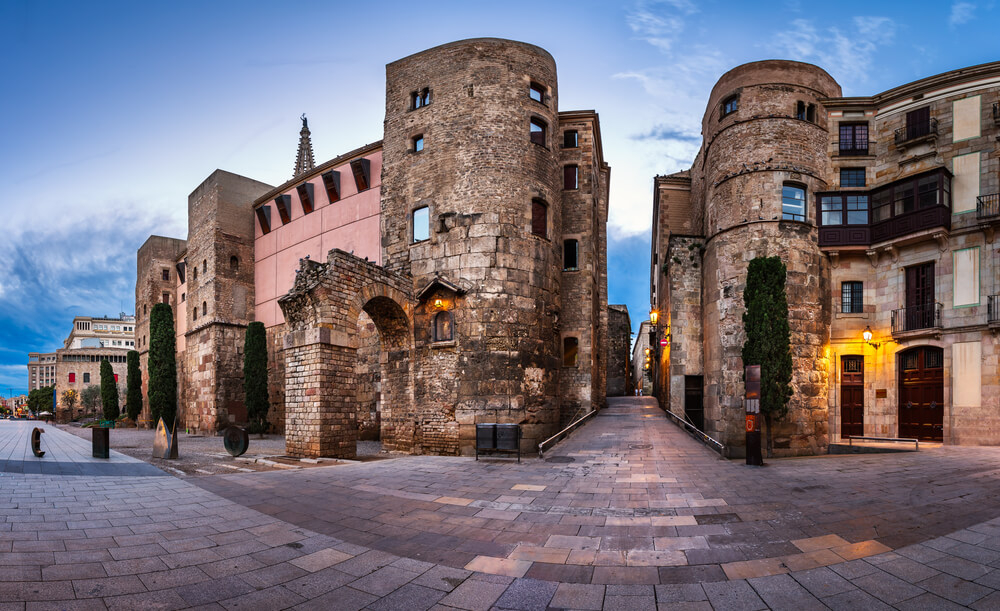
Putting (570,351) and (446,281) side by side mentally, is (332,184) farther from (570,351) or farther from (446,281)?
(570,351)

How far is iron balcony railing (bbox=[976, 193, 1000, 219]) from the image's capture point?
1605cm

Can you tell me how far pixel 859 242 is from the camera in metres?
18.3

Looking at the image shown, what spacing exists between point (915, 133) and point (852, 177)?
2294 millimetres

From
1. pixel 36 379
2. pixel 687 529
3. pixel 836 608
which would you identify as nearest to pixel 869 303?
pixel 687 529

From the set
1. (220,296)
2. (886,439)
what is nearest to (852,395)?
(886,439)

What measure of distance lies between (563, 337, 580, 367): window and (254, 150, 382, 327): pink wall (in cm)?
858

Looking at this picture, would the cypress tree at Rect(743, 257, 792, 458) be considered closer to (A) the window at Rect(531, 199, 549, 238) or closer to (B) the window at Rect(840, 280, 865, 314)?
(B) the window at Rect(840, 280, 865, 314)

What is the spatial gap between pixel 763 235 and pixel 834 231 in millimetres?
2892

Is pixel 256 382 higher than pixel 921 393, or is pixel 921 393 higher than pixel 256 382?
pixel 921 393

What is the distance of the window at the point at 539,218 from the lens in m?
17.1

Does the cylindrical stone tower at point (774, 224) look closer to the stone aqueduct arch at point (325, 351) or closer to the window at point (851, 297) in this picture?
the window at point (851, 297)

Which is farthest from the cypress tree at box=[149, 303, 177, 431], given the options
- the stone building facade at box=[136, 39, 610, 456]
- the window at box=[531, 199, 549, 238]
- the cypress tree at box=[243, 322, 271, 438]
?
the window at box=[531, 199, 549, 238]

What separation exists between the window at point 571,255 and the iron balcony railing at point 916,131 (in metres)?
12.3

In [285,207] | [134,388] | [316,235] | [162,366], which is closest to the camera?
[316,235]
